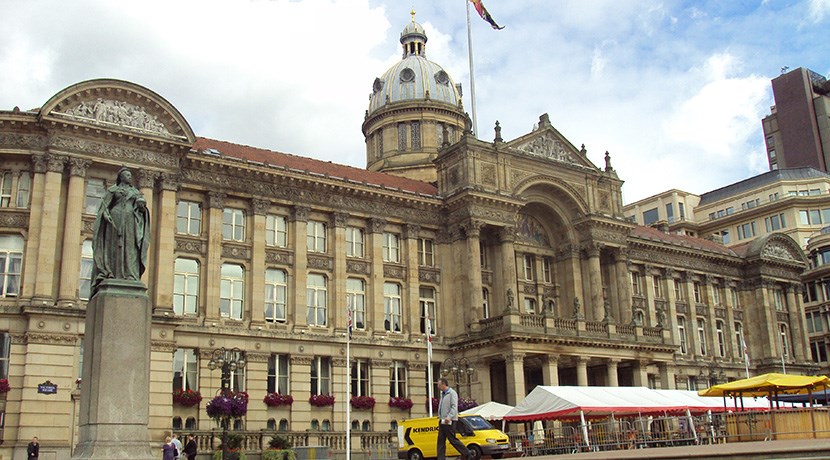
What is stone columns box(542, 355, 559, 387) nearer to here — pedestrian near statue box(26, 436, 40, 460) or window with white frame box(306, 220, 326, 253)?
window with white frame box(306, 220, 326, 253)

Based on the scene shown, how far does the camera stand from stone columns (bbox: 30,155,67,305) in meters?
36.9

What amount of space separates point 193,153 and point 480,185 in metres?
16.7

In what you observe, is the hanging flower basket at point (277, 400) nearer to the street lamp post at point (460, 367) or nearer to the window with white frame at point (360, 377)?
the window with white frame at point (360, 377)

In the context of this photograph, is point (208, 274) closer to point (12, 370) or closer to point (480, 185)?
point (12, 370)

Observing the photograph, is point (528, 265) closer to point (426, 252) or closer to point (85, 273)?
point (426, 252)

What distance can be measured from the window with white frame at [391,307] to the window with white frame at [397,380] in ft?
6.85

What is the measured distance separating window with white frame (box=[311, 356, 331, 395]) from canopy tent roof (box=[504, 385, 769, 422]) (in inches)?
491

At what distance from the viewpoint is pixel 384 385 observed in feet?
153

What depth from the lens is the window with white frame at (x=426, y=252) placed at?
50.8 meters

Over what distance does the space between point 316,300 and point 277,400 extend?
20.4 ft

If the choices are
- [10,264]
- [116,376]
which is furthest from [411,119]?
[116,376]

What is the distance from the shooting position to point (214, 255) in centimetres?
4291

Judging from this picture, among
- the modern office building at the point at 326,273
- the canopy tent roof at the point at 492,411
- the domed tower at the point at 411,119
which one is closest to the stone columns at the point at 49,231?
the modern office building at the point at 326,273

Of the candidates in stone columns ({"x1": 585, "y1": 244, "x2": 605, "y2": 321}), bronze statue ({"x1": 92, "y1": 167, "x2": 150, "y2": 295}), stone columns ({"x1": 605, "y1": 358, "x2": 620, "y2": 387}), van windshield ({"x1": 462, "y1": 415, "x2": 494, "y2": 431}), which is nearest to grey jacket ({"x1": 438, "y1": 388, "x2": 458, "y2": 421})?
bronze statue ({"x1": 92, "y1": 167, "x2": 150, "y2": 295})
